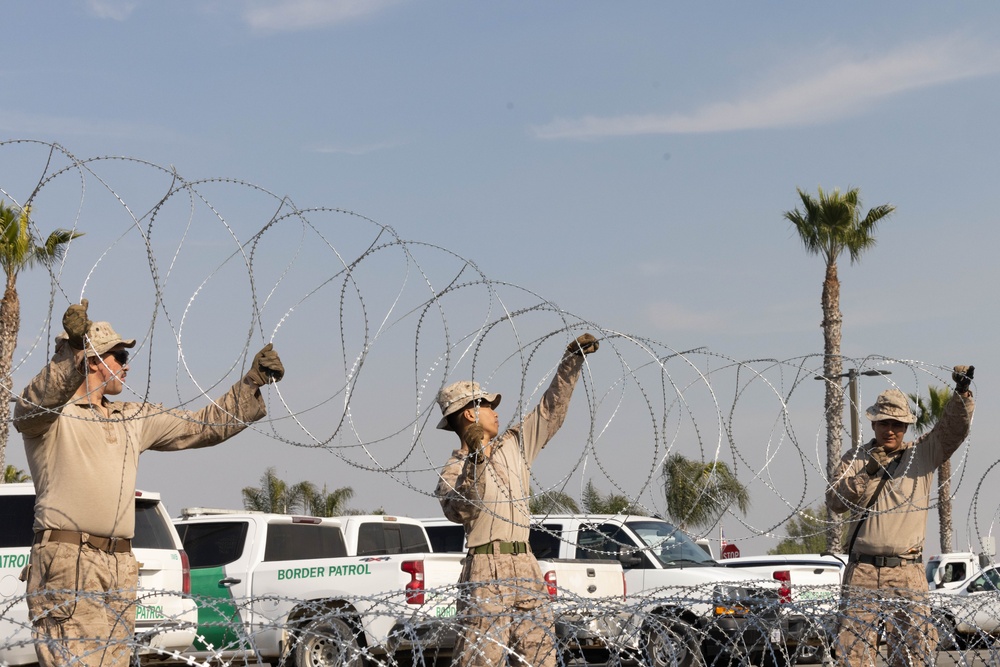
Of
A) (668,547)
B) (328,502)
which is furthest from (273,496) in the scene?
(668,547)

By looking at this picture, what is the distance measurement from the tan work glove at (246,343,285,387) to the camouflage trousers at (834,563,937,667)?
9.30 ft

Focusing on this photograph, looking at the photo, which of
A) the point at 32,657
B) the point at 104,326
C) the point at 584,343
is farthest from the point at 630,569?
the point at 104,326

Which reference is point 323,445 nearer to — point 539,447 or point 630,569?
point 539,447

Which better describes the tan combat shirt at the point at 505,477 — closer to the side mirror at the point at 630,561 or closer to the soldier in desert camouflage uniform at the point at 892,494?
the soldier in desert camouflage uniform at the point at 892,494

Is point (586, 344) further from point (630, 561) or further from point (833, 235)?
point (833, 235)

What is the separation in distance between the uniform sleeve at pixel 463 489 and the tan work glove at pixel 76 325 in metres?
1.90

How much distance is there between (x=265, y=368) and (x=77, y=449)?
0.94m

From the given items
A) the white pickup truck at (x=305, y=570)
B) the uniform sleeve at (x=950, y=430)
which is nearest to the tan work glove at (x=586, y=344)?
the uniform sleeve at (x=950, y=430)

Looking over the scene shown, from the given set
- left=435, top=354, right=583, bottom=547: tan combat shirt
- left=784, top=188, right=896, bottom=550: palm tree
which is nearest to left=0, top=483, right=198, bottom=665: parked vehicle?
left=435, top=354, right=583, bottom=547: tan combat shirt

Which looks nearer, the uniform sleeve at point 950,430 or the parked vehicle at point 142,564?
the uniform sleeve at point 950,430

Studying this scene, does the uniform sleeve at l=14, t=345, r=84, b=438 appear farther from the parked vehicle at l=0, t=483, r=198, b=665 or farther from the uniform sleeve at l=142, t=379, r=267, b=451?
the parked vehicle at l=0, t=483, r=198, b=665

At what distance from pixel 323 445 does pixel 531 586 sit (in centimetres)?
138

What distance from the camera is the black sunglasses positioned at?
21.3ft

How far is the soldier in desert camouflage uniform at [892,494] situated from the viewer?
769cm
